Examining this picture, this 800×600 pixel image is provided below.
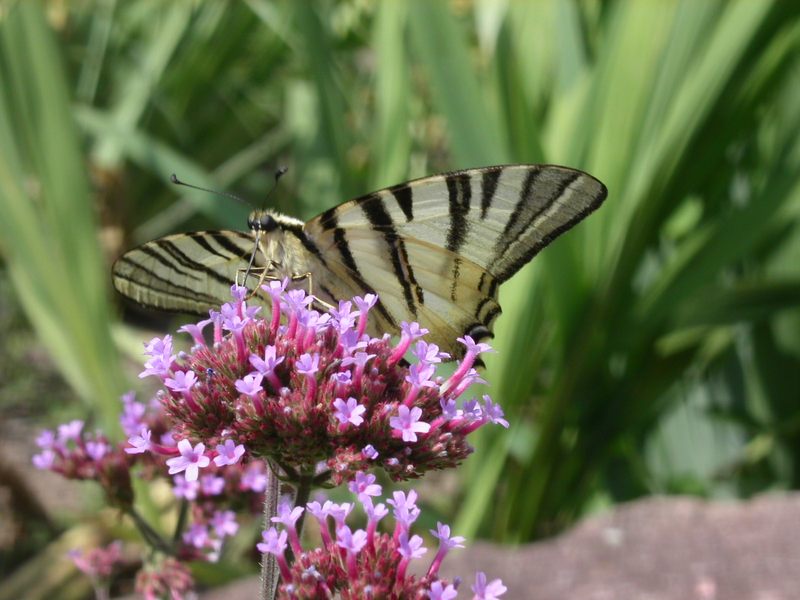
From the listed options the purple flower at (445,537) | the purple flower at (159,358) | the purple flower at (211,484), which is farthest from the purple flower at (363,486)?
the purple flower at (211,484)

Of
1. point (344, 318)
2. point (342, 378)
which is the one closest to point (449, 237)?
point (344, 318)

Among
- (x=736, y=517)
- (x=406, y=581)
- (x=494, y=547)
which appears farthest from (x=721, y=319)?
(x=406, y=581)

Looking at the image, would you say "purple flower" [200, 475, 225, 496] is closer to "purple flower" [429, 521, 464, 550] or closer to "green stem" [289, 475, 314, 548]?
"green stem" [289, 475, 314, 548]

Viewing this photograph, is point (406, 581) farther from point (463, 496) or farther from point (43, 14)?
point (43, 14)

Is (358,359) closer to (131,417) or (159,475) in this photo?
(131,417)

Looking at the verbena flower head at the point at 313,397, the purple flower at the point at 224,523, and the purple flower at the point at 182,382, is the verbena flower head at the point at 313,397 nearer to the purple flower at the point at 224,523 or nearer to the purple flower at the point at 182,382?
the purple flower at the point at 182,382

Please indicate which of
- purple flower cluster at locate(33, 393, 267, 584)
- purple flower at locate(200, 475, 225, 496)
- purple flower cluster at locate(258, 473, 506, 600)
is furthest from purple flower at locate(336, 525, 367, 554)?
purple flower at locate(200, 475, 225, 496)
